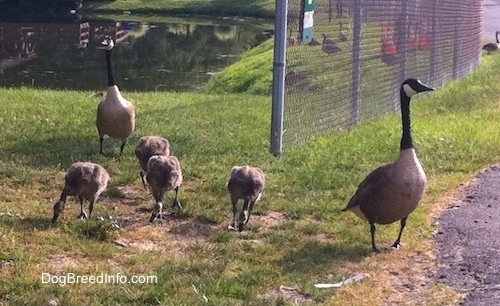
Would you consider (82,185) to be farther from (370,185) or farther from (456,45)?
(456,45)

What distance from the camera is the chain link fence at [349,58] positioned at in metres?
10.0

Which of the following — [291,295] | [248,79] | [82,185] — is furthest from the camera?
[248,79]

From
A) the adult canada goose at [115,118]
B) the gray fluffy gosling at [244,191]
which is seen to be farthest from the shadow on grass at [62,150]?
the gray fluffy gosling at [244,191]

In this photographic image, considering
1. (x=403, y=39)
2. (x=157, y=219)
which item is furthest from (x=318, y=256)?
(x=403, y=39)

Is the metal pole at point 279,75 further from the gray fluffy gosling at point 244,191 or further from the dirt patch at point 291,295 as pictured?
the dirt patch at point 291,295

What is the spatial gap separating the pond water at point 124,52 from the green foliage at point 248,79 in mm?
999

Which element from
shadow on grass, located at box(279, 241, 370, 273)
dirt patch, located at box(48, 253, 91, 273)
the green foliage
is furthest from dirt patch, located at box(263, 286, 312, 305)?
the green foliage

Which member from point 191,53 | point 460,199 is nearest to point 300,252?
point 460,199

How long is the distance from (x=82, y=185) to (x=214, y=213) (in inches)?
47.1

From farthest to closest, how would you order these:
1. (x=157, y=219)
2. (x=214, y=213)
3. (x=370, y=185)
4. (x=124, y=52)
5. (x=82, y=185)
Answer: (x=124, y=52) < (x=214, y=213) < (x=157, y=219) < (x=82, y=185) < (x=370, y=185)

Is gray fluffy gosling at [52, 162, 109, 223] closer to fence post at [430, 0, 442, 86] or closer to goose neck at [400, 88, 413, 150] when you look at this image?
goose neck at [400, 88, 413, 150]

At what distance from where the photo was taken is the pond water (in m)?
22.2

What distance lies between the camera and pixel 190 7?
48875 mm

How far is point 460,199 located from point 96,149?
14.1ft
